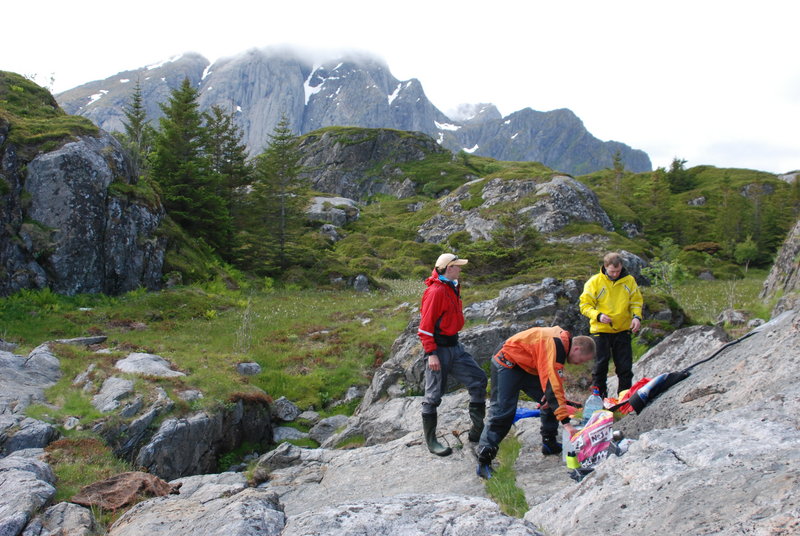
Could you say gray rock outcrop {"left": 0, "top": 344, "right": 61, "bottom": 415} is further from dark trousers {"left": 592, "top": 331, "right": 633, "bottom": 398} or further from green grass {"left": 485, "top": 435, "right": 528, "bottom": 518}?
dark trousers {"left": 592, "top": 331, "right": 633, "bottom": 398}

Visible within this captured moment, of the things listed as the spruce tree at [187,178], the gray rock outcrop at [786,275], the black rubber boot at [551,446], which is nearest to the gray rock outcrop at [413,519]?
the black rubber boot at [551,446]

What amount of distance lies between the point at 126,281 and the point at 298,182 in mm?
17577

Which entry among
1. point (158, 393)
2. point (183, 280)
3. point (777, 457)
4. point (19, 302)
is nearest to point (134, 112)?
point (183, 280)

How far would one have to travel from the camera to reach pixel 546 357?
20.9 feet

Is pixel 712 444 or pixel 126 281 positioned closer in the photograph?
pixel 712 444

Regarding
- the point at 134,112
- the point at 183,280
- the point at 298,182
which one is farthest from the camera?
the point at 134,112

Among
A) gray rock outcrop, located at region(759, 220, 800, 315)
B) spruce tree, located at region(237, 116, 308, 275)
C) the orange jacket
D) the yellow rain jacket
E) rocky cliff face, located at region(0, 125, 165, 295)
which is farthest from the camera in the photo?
spruce tree, located at region(237, 116, 308, 275)

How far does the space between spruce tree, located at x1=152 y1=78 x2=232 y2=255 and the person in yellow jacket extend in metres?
28.4

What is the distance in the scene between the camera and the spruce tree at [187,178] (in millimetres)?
30781

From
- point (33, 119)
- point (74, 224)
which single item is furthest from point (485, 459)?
point (33, 119)

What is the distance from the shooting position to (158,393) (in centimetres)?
1144

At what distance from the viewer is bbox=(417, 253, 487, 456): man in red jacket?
7387 mm

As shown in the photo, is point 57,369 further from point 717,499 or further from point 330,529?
point 717,499

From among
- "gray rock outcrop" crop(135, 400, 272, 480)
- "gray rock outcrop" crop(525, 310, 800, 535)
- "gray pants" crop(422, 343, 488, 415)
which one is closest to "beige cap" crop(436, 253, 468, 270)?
"gray pants" crop(422, 343, 488, 415)
